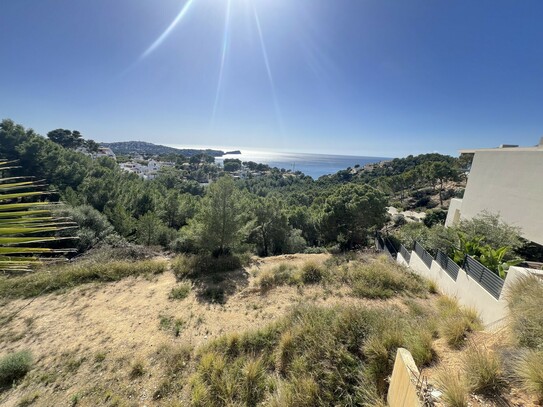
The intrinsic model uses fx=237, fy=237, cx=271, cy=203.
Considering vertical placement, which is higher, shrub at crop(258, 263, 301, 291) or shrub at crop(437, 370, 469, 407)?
shrub at crop(437, 370, 469, 407)

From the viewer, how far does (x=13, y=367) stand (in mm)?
5066

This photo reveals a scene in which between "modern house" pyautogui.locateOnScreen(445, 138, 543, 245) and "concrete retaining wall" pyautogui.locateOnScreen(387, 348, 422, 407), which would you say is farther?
"modern house" pyautogui.locateOnScreen(445, 138, 543, 245)

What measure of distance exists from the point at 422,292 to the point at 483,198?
26.3 ft

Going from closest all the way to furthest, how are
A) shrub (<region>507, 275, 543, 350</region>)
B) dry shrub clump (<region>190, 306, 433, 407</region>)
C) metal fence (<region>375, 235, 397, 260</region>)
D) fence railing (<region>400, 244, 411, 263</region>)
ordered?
1. shrub (<region>507, 275, 543, 350</region>)
2. dry shrub clump (<region>190, 306, 433, 407</region>)
3. fence railing (<region>400, 244, 411, 263</region>)
4. metal fence (<region>375, 235, 397, 260</region>)

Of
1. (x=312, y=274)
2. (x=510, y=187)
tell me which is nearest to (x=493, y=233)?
(x=510, y=187)

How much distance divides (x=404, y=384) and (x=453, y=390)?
1.63 ft

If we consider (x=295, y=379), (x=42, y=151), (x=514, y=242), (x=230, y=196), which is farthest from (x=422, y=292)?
(x=42, y=151)

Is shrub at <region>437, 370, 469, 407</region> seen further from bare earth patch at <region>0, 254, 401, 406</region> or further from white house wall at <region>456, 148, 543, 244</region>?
white house wall at <region>456, 148, 543, 244</region>

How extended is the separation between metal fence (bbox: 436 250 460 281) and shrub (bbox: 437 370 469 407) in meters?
5.27

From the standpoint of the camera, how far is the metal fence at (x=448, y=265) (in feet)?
22.4

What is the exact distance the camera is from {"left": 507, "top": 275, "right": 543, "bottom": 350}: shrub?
3092 mm

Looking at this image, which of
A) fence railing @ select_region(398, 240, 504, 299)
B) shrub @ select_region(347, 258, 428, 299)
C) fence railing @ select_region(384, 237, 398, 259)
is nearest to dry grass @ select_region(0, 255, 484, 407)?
shrub @ select_region(347, 258, 428, 299)

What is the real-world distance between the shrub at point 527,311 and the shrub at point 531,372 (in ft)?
1.61

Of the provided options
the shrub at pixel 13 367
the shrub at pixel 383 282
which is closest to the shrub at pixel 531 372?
the shrub at pixel 383 282
